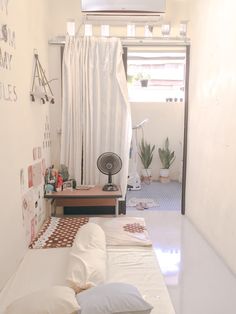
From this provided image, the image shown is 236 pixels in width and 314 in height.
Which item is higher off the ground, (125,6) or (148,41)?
(125,6)

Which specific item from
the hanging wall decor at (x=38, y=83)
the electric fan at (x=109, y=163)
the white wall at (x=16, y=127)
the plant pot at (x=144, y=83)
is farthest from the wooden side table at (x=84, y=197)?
the plant pot at (x=144, y=83)

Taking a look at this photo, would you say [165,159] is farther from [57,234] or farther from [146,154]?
[57,234]

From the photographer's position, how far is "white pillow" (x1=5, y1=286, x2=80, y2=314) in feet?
4.70

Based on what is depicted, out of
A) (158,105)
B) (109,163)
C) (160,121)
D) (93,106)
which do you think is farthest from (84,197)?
(158,105)

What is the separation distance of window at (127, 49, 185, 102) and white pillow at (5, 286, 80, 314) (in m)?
5.52

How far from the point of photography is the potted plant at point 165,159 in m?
6.46

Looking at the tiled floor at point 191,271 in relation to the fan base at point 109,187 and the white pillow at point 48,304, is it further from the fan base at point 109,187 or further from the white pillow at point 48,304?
the white pillow at point 48,304

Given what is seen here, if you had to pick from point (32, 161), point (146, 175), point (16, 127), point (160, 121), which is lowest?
point (146, 175)

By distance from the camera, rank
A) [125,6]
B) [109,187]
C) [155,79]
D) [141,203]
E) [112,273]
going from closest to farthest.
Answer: [112,273]
[125,6]
[109,187]
[141,203]
[155,79]

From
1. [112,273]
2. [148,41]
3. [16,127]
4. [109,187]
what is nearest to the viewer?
[112,273]

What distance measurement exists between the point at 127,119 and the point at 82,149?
0.77 metres

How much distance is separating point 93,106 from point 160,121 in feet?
9.29

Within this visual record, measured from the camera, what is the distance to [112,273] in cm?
214

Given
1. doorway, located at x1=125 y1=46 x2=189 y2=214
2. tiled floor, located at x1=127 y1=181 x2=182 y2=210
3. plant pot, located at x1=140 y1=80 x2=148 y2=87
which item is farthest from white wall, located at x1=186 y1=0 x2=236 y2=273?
plant pot, located at x1=140 y1=80 x2=148 y2=87
